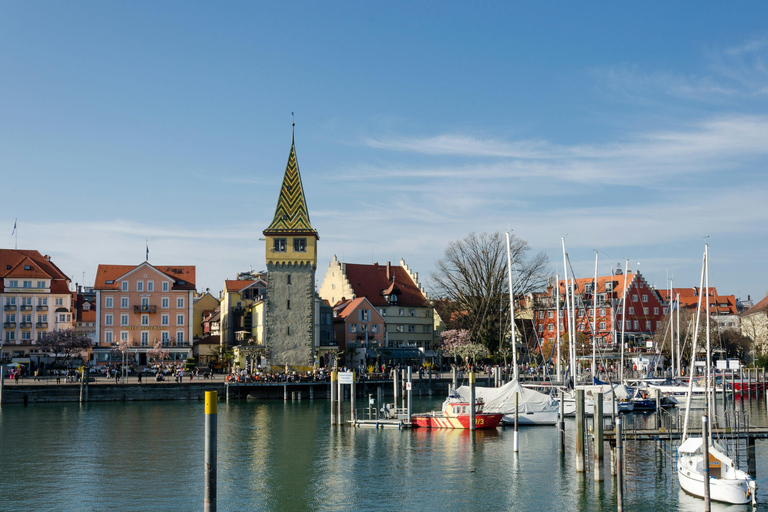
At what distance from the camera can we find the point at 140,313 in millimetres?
90438

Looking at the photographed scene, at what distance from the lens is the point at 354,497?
31.5 m

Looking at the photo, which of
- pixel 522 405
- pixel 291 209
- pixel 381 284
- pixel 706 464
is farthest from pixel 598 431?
pixel 381 284

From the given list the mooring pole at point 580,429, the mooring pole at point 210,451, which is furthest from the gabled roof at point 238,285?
the mooring pole at point 210,451

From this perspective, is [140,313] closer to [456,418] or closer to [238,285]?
[238,285]

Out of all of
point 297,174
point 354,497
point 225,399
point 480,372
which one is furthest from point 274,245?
point 354,497

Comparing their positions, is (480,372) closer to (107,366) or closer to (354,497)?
(107,366)

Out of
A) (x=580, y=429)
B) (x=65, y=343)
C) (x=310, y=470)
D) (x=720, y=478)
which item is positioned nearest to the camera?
(x=720, y=478)

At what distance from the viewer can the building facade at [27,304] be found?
3733 inches

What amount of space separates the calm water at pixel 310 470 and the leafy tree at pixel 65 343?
36572 mm

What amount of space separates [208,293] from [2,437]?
267 ft

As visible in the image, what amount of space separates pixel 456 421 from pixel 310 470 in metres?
13.5

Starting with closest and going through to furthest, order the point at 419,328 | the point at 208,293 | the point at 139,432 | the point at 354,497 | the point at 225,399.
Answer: the point at 354,497 < the point at 139,432 < the point at 225,399 < the point at 419,328 < the point at 208,293

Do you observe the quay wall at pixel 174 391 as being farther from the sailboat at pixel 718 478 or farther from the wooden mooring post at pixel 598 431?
the sailboat at pixel 718 478

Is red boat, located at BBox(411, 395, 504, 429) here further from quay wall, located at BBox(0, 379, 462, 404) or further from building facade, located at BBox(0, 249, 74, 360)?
building facade, located at BBox(0, 249, 74, 360)
